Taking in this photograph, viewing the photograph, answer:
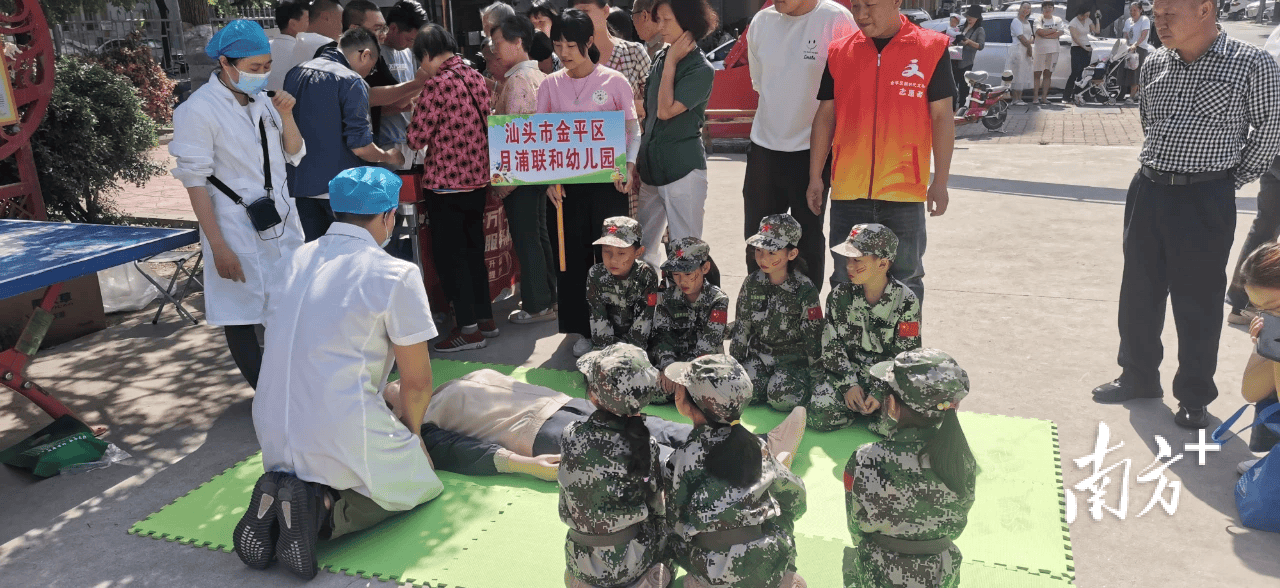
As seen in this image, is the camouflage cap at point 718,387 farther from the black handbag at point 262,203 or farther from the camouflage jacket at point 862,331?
the black handbag at point 262,203

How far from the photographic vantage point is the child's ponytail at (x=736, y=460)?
270cm

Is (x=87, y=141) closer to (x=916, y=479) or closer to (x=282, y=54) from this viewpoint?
(x=282, y=54)

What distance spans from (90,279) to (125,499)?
2607 millimetres

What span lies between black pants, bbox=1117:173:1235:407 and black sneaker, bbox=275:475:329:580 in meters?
3.81

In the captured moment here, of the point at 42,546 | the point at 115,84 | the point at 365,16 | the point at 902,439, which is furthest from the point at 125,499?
the point at 115,84

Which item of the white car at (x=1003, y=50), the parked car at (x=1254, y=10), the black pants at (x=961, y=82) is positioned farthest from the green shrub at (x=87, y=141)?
the parked car at (x=1254, y=10)

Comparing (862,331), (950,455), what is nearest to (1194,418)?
(862,331)

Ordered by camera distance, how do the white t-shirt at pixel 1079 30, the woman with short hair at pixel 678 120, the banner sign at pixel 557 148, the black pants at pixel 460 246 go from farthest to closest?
the white t-shirt at pixel 1079 30, the black pants at pixel 460 246, the banner sign at pixel 557 148, the woman with short hair at pixel 678 120

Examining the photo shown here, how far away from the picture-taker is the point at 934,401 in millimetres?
2574

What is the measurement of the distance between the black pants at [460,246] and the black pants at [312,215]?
0.66 m

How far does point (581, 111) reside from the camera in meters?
5.32

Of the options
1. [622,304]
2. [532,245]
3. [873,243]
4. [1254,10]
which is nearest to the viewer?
[873,243]

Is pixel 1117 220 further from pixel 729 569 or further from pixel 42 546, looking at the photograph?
pixel 42 546

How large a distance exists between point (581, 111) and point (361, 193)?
2157 mm
